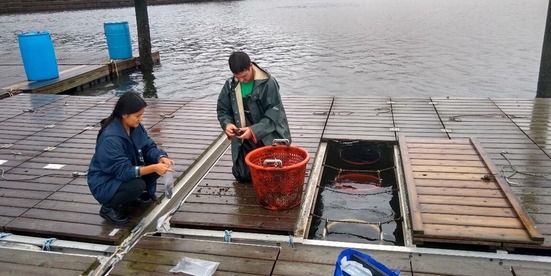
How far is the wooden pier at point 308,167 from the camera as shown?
3.43 m

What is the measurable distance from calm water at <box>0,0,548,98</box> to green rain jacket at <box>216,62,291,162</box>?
761 centimetres

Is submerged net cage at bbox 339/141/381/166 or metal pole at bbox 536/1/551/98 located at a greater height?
metal pole at bbox 536/1/551/98

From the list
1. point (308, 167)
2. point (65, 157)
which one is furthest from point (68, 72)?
point (308, 167)

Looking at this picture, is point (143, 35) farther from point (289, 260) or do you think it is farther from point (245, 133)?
point (289, 260)

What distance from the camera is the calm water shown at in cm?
1226

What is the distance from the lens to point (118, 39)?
12.9m

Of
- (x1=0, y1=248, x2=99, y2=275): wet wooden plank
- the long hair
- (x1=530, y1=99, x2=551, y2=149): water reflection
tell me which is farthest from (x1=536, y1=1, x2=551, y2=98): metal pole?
(x1=0, y1=248, x2=99, y2=275): wet wooden plank

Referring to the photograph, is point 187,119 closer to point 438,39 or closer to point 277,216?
point 277,216

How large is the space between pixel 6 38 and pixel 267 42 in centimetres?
1232

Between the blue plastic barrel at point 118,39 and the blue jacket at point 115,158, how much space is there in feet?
32.8

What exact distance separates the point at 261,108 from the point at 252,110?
81mm

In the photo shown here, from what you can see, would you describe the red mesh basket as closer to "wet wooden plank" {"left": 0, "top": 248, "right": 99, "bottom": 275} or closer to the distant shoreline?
"wet wooden plank" {"left": 0, "top": 248, "right": 99, "bottom": 275}

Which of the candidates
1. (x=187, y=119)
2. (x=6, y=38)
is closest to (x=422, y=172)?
(x=187, y=119)

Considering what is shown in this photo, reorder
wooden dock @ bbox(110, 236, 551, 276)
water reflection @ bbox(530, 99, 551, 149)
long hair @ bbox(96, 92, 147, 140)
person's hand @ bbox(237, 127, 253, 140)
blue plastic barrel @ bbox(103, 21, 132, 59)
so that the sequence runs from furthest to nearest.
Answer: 1. blue plastic barrel @ bbox(103, 21, 132, 59)
2. water reflection @ bbox(530, 99, 551, 149)
3. person's hand @ bbox(237, 127, 253, 140)
4. long hair @ bbox(96, 92, 147, 140)
5. wooden dock @ bbox(110, 236, 551, 276)
